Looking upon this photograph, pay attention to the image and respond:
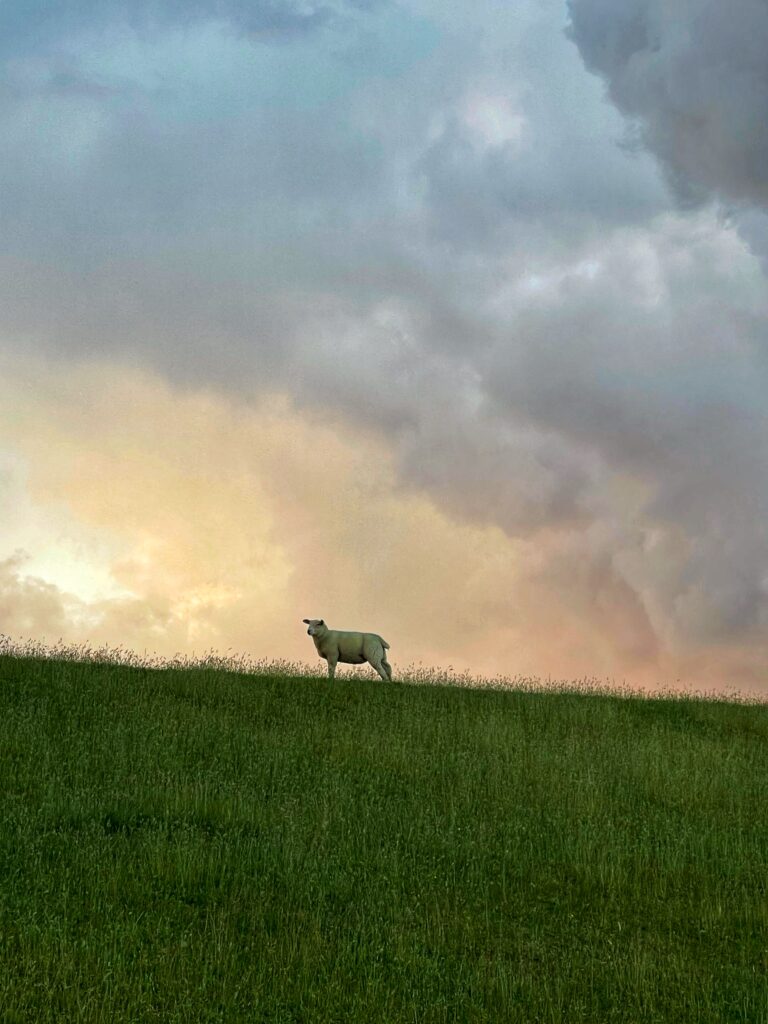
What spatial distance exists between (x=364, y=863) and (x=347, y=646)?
1345 centimetres

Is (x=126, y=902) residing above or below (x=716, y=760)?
below

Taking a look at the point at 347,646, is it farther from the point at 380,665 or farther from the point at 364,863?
the point at 364,863

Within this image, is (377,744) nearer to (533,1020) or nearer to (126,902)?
(126,902)

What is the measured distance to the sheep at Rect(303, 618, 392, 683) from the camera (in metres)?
25.8

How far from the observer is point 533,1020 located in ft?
28.3

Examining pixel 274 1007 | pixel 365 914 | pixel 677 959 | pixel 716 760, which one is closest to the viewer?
pixel 274 1007

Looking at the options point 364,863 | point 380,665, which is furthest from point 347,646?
point 364,863

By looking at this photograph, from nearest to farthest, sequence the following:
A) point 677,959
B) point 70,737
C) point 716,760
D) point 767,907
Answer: point 677,959 < point 767,907 < point 70,737 < point 716,760

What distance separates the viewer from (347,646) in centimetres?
2595

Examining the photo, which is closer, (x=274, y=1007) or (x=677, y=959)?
(x=274, y=1007)

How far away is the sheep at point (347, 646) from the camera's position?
84.7 feet

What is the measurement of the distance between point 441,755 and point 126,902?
28.0 feet

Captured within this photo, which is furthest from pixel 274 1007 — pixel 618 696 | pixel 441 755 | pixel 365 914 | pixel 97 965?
pixel 618 696

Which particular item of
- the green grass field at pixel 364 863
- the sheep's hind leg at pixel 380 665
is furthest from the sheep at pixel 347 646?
the green grass field at pixel 364 863
